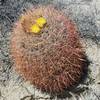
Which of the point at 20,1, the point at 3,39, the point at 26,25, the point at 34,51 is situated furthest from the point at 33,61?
the point at 20,1

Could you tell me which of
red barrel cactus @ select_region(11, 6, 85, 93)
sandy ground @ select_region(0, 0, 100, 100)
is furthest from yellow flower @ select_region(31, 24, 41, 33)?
sandy ground @ select_region(0, 0, 100, 100)

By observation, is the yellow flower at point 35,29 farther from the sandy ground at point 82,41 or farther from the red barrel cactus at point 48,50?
the sandy ground at point 82,41

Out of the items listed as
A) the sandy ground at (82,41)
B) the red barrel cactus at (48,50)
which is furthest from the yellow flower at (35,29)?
the sandy ground at (82,41)

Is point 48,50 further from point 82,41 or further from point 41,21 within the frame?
point 82,41

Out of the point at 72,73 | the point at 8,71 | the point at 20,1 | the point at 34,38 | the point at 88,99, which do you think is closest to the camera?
the point at 34,38

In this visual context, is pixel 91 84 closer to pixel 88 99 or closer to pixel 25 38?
pixel 88 99

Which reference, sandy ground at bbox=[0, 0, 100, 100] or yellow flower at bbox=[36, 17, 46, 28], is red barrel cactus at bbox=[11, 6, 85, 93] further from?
sandy ground at bbox=[0, 0, 100, 100]

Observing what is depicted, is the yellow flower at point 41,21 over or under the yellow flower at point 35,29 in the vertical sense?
over

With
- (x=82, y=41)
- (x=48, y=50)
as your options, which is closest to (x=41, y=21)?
(x=48, y=50)
